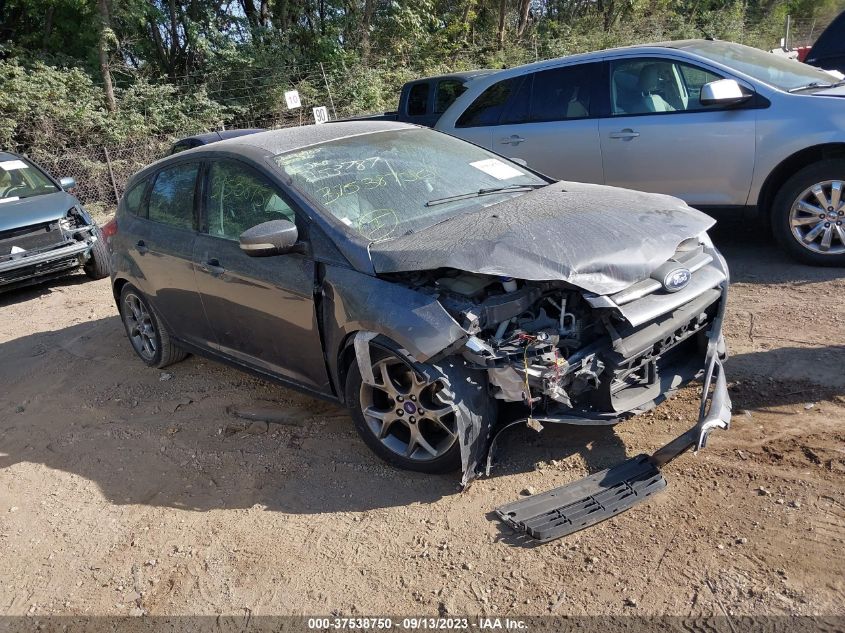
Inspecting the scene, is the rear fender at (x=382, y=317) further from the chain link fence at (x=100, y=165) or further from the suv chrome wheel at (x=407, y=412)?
the chain link fence at (x=100, y=165)

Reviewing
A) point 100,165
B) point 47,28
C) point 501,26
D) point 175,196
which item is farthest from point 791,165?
point 501,26

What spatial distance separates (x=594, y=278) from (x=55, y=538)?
3.07 metres

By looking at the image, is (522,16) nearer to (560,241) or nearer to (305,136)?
(305,136)

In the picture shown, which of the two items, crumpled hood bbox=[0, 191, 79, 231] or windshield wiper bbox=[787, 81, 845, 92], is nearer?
windshield wiper bbox=[787, 81, 845, 92]

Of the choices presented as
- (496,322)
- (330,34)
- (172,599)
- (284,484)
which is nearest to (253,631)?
(172,599)

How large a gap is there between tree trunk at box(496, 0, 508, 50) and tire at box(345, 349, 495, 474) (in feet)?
76.1

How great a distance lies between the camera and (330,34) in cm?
2094

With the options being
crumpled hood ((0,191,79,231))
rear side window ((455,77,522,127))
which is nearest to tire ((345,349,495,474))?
rear side window ((455,77,522,127))

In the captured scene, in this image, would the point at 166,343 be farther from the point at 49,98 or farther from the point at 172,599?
the point at 49,98

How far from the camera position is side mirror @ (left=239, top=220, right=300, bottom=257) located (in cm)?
382

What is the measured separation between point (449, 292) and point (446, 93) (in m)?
6.31

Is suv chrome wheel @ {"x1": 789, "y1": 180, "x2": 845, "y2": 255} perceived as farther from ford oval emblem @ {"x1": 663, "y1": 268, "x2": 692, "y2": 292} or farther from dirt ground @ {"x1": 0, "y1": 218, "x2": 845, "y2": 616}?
ford oval emblem @ {"x1": 663, "y1": 268, "x2": 692, "y2": 292}

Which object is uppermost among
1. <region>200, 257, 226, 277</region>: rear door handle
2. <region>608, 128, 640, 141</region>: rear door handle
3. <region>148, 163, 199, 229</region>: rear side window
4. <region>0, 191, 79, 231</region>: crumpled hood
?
<region>148, 163, 199, 229</region>: rear side window

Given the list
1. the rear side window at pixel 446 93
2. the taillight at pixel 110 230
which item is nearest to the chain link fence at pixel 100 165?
the rear side window at pixel 446 93
